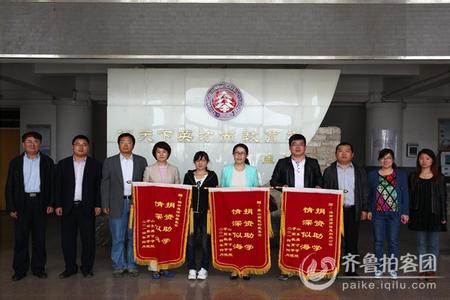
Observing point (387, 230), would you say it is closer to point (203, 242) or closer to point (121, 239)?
point (203, 242)

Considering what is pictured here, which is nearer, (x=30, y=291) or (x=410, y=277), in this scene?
(x=30, y=291)

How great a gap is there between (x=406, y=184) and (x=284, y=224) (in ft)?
3.71

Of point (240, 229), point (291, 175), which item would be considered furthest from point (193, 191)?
point (291, 175)

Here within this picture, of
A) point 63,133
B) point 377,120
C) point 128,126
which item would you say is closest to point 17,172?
point 128,126

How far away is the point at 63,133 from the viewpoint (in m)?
9.50

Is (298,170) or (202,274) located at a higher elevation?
(298,170)

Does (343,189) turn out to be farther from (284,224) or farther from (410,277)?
(410,277)

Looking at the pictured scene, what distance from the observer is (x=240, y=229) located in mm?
4324

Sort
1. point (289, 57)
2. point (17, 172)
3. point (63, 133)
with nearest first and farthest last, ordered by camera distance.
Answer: point (17, 172) → point (289, 57) → point (63, 133)

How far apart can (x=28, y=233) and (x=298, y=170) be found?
247 cm

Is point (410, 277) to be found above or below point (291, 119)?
below

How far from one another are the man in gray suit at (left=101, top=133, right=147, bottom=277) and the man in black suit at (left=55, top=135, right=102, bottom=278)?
108 mm

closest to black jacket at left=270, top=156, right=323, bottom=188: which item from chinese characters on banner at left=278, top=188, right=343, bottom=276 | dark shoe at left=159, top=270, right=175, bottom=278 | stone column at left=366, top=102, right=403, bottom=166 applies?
chinese characters on banner at left=278, top=188, right=343, bottom=276

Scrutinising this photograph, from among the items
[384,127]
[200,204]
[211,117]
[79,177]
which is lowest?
[200,204]
